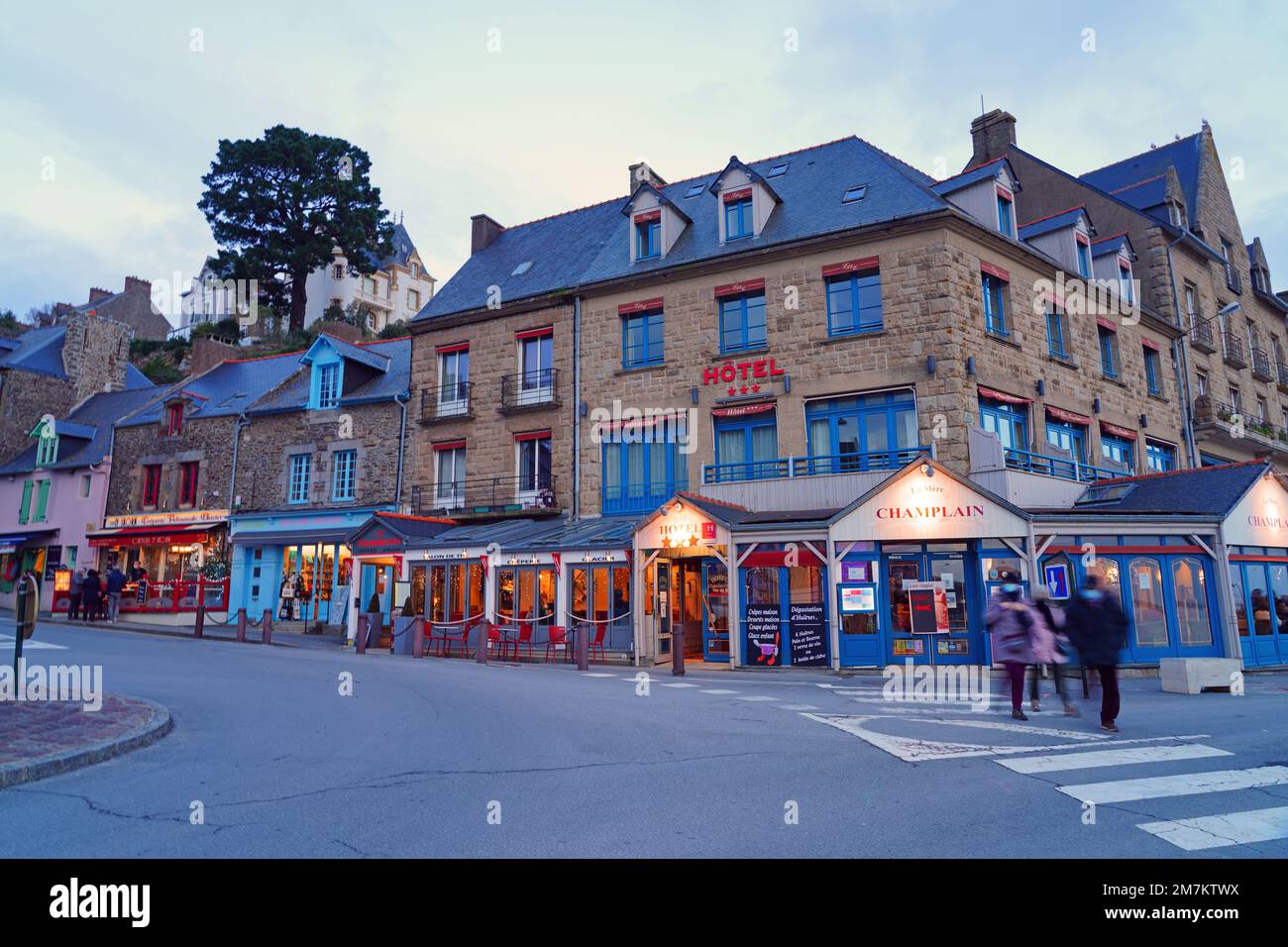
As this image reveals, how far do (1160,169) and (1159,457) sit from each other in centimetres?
1204

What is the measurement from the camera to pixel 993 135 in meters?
28.9

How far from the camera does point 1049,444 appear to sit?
2175 cm

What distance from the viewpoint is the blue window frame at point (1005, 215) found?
2186 centimetres

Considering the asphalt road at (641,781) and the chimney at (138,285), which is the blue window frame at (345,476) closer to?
the asphalt road at (641,781)

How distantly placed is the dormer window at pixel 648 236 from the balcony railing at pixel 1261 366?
2326cm

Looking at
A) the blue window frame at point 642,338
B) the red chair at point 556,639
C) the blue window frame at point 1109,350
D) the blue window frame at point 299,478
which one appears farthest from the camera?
the blue window frame at point 299,478

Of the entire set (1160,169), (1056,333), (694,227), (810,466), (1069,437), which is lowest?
(810,466)

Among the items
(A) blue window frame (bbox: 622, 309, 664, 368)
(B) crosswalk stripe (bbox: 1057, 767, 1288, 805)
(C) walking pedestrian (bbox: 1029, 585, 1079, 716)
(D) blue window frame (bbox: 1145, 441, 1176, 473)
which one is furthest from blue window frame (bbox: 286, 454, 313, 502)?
(D) blue window frame (bbox: 1145, 441, 1176, 473)

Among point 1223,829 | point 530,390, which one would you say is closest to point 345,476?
point 530,390

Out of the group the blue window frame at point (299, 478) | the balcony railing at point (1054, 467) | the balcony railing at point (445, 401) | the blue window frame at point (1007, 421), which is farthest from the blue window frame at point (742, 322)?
the blue window frame at point (299, 478)

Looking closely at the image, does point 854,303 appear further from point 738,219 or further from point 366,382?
point 366,382

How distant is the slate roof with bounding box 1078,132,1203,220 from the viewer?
30.0m

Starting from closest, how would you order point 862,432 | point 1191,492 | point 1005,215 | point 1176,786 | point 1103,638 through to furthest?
point 1176,786 → point 1103,638 → point 1191,492 → point 862,432 → point 1005,215

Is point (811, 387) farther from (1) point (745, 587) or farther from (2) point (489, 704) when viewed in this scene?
(2) point (489, 704)
